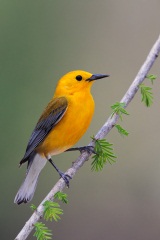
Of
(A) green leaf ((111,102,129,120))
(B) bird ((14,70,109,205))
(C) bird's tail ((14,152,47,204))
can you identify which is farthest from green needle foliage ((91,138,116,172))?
(C) bird's tail ((14,152,47,204))

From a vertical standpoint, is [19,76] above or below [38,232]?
above

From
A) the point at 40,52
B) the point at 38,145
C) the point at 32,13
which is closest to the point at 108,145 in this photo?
the point at 38,145

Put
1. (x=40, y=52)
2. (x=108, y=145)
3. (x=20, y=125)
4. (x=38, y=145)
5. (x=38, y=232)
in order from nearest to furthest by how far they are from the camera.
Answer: (x=38, y=232), (x=108, y=145), (x=38, y=145), (x=20, y=125), (x=40, y=52)

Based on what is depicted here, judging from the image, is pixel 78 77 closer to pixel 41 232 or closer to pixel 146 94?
pixel 146 94

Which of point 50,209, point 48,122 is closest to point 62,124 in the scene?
point 48,122

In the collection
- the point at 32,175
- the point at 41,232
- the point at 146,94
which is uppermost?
the point at 32,175

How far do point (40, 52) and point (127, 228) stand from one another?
1901mm

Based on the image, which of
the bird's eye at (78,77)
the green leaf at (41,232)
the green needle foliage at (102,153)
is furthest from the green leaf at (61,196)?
the bird's eye at (78,77)

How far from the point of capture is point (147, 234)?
5352 millimetres

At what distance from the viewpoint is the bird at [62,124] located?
284cm

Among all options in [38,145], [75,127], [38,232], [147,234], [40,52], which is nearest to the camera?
[38,232]

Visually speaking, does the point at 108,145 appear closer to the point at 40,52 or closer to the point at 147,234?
the point at 40,52

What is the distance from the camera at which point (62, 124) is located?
9.82 feet

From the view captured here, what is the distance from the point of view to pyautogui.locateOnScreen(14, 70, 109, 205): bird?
2.84 metres
